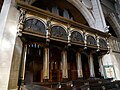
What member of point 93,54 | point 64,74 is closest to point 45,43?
point 64,74

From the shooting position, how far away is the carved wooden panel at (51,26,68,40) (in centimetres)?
308

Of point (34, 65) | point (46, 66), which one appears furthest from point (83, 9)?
point (46, 66)

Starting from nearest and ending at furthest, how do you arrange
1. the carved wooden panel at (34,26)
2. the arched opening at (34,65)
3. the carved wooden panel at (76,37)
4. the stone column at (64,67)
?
the carved wooden panel at (34,26) < the stone column at (64,67) < the carved wooden panel at (76,37) < the arched opening at (34,65)

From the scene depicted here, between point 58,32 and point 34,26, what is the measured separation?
0.71 meters

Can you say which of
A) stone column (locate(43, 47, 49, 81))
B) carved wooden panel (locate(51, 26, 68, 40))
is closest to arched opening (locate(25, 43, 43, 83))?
stone column (locate(43, 47, 49, 81))

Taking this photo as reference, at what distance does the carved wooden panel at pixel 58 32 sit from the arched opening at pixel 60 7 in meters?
2.06

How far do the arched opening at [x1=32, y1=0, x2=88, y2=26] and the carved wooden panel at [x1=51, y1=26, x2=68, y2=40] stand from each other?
2060mm

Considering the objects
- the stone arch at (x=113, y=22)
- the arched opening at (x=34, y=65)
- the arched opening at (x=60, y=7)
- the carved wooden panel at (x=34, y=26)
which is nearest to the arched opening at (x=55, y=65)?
the arched opening at (x=34, y=65)

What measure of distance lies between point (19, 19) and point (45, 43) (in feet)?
3.05

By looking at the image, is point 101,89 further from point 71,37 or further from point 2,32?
point 2,32

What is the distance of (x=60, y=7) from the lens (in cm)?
576

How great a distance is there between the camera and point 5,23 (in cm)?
261

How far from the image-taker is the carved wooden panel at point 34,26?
2.72 metres

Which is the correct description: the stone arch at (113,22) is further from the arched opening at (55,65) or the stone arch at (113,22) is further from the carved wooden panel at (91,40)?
the arched opening at (55,65)
